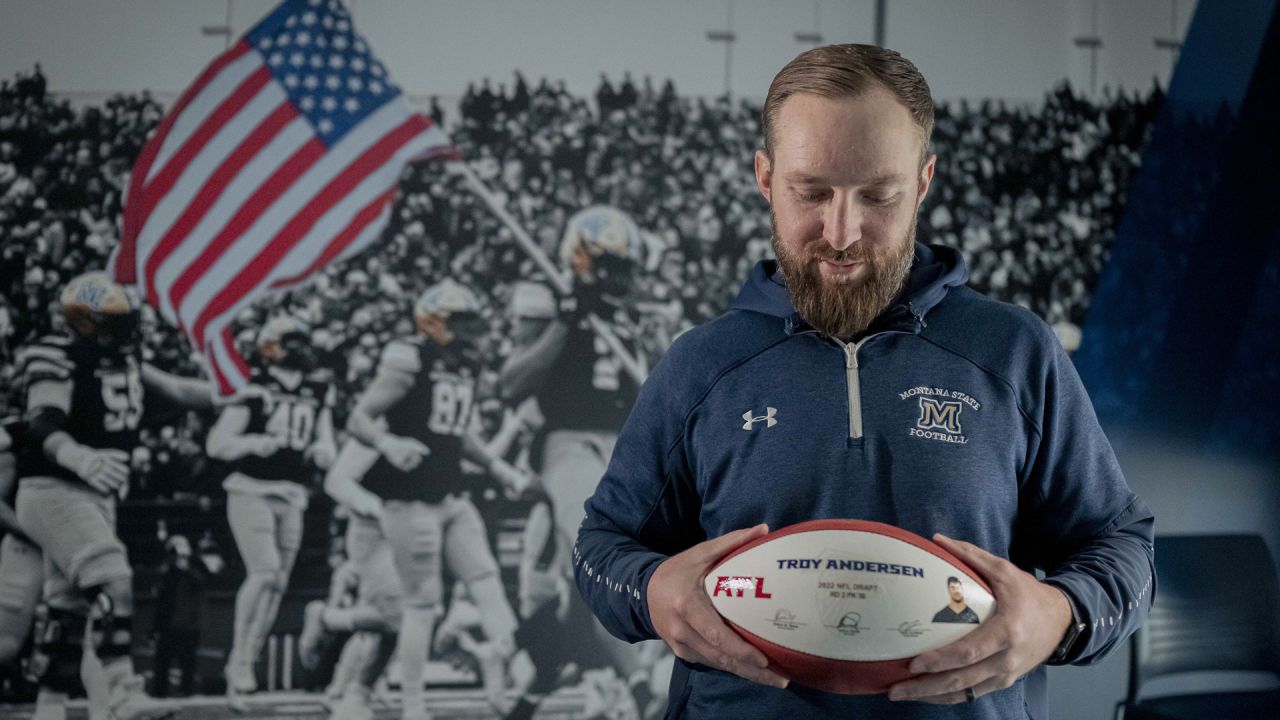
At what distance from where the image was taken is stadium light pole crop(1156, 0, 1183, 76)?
109 inches

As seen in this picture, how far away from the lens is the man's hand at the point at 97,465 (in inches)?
Result: 92.6

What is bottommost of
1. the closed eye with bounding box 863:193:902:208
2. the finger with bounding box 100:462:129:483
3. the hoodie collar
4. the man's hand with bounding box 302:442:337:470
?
the finger with bounding box 100:462:129:483

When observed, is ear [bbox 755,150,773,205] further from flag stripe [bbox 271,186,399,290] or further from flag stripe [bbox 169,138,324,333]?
flag stripe [bbox 169,138,324,333]

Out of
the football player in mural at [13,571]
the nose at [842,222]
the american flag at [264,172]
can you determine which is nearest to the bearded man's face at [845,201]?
the nose at [842,222]

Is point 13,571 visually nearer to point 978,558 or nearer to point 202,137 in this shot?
point 202,137

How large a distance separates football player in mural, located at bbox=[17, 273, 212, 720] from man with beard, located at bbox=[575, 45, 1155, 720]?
1.83m

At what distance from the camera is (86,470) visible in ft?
7.72

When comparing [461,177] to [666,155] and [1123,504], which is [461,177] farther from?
[1123,504]

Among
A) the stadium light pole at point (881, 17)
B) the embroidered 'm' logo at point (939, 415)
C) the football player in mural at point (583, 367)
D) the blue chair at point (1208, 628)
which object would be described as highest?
the stadium light pole at point (881, 17)

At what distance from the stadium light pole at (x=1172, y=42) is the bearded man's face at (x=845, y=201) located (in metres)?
2.25

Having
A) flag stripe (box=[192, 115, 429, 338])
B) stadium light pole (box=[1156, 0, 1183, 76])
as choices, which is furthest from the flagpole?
stadium light pole (box=[1156, 0, 1183, 76])

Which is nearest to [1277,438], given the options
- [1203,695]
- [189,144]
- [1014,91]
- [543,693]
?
[1203,695]

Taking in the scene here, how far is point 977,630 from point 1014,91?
228 cm

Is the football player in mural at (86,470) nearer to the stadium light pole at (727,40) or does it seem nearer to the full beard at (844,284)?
the stadium light pole at (727,40)
